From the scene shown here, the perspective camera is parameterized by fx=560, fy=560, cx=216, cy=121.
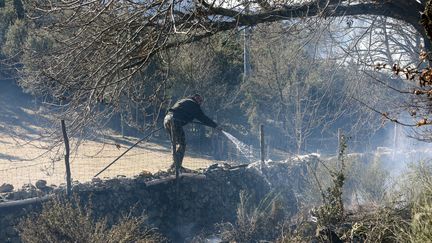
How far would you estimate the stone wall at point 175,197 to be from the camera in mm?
9836

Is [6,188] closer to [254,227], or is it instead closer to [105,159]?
[254,227]

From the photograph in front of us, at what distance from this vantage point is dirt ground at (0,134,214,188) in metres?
13.1

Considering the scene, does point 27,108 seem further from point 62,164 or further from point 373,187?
point 373,187

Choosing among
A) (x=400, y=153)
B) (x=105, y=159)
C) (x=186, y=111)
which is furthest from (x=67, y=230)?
(x=400, y=153)

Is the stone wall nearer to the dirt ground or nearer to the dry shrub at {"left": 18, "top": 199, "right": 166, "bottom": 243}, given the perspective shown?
the dirt ground

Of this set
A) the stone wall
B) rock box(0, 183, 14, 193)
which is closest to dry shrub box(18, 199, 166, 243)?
the stone wall

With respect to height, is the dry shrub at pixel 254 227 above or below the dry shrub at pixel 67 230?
below

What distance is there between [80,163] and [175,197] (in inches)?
219

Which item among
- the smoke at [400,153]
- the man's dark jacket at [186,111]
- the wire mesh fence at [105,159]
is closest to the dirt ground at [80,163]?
the wire mesh fence at [105,159]

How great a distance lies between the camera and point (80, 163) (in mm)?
16359

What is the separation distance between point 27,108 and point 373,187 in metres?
21.5

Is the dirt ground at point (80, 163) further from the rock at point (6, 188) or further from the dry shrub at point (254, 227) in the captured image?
the dry shrub at point (254, 227)

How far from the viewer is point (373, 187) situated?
1373 centimetres

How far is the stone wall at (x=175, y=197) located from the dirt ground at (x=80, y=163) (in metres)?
0.78
